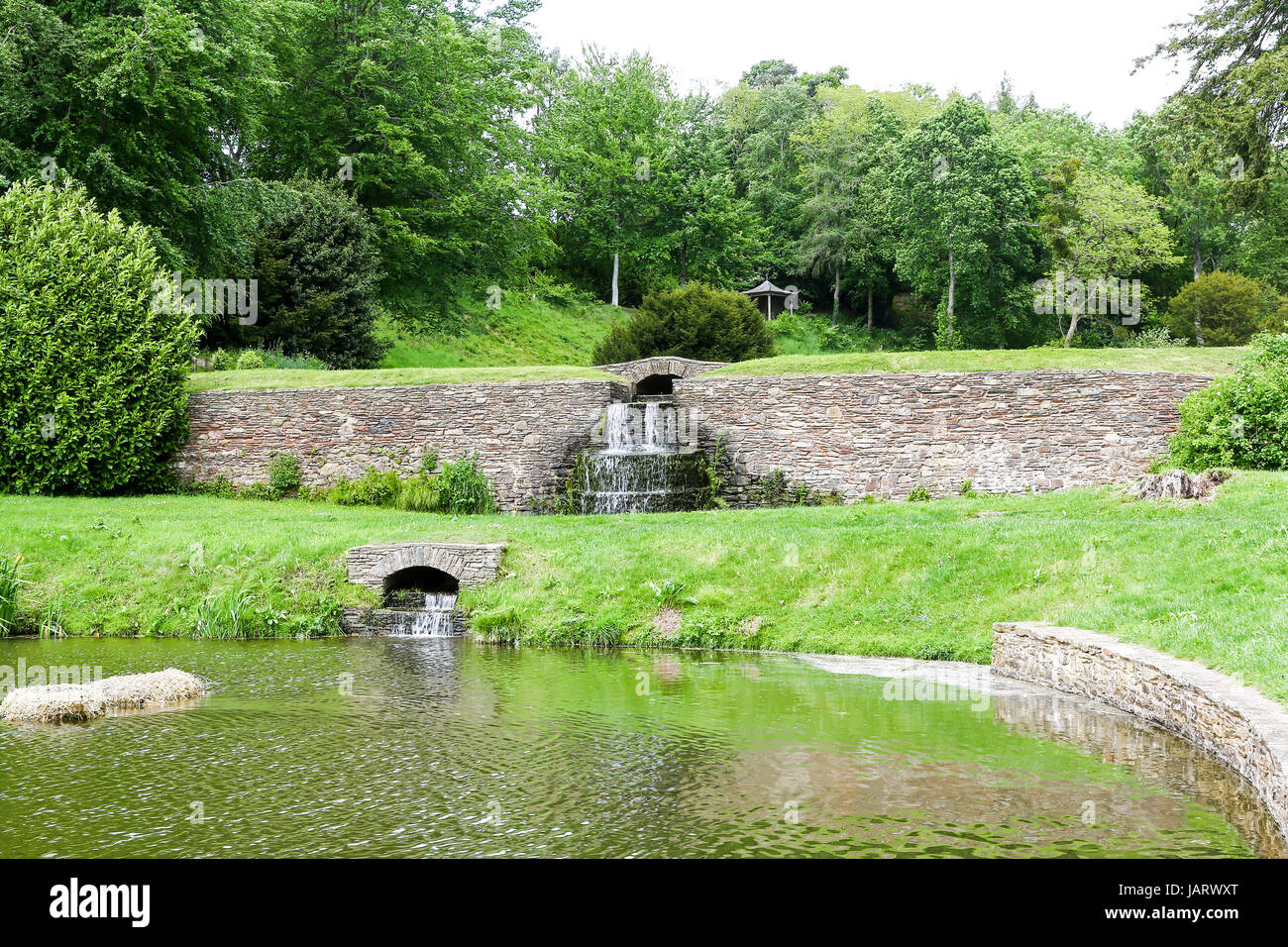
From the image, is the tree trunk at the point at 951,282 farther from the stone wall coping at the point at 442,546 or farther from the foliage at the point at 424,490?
the stone wall coping at the point at 442,546

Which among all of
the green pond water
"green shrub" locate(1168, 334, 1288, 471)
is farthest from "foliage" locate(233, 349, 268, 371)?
"green shrub" locate(1168, 334, 1288, 471)

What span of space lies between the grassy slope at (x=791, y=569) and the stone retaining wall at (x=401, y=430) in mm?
4176

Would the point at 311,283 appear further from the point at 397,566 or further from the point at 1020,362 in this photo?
the point at 1020,362

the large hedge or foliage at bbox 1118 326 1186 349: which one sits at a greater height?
foliage at bbox 1118 326 1186 349

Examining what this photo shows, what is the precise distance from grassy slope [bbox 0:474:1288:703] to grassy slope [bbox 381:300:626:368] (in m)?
16.0

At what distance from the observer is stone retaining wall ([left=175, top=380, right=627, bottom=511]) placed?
19484mm

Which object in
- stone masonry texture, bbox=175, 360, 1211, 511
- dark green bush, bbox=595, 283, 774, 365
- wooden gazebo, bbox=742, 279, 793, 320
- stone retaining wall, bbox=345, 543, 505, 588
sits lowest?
stone retaining wall, bbox=345, 543, 505, 588

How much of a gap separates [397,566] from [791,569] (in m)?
4.84

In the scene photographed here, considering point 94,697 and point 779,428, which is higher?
point 779,428

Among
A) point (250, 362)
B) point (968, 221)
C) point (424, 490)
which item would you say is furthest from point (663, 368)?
point (968, 221)

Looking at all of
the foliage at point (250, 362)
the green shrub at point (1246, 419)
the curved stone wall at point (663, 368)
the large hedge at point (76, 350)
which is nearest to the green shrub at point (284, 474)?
the large hedge at point (76, 350)

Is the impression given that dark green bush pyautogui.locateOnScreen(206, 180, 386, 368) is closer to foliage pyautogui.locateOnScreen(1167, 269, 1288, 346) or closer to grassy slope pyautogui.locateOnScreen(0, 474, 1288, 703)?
grassy slope pyautogui.locateOnScreen(0, 474, 1288, 703)

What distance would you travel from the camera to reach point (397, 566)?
41.2 feet

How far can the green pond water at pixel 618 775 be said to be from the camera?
4.95m
